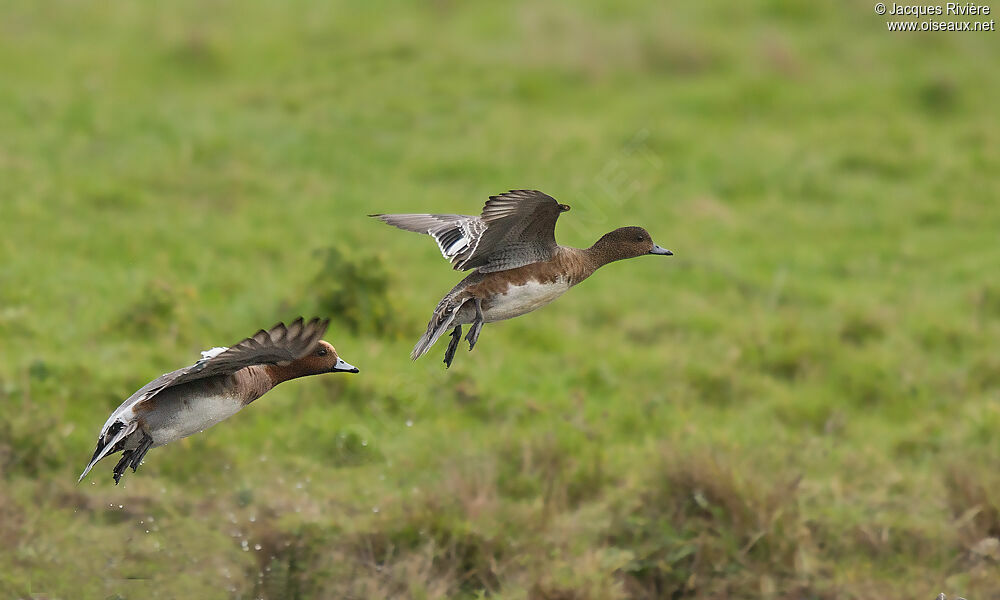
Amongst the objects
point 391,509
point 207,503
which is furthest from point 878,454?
point 207,503

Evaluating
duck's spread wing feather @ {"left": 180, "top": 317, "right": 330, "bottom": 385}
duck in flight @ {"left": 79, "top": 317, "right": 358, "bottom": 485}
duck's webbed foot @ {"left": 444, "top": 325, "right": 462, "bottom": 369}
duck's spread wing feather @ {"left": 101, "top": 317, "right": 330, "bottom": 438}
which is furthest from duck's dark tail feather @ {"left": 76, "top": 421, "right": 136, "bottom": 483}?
duck's webbed foot @ {"left": 444, "top": 325, "right": 462, "bottom": 369}

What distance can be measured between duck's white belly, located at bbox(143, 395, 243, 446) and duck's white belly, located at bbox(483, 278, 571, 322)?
3.24 ft

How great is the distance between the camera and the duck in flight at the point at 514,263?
15.3 ft

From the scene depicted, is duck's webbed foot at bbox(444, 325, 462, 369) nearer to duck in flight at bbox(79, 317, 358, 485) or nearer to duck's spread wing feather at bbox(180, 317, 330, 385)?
duck in flight at bbox(79, 317, 358, 485)

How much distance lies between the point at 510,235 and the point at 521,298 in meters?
0.24

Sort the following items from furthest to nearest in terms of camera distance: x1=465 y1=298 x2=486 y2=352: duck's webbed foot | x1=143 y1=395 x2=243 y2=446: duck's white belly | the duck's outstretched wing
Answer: x1=143 y1=395 x2=243 y2=446: duck's white belly
the duck's outstretched wing
x1=465 y1=298 x2=486 y2=352: duck's webbed foot

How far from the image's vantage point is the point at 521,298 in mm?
4793

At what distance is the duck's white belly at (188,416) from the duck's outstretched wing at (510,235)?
98 cm

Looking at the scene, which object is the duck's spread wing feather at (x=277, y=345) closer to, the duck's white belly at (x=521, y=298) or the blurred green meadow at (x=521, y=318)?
the duck's white belly at (x=521, y=298)

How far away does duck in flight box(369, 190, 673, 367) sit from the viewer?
4668 millimetres

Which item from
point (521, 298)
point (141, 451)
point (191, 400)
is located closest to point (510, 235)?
point (521, 298)

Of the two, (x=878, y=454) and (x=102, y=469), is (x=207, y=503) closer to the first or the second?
(x=102, y=469)

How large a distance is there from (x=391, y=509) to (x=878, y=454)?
3.56m

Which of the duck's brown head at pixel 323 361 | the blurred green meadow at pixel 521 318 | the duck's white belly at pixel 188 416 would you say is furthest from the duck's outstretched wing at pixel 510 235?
the blurred green meadow at pixel 521 318
